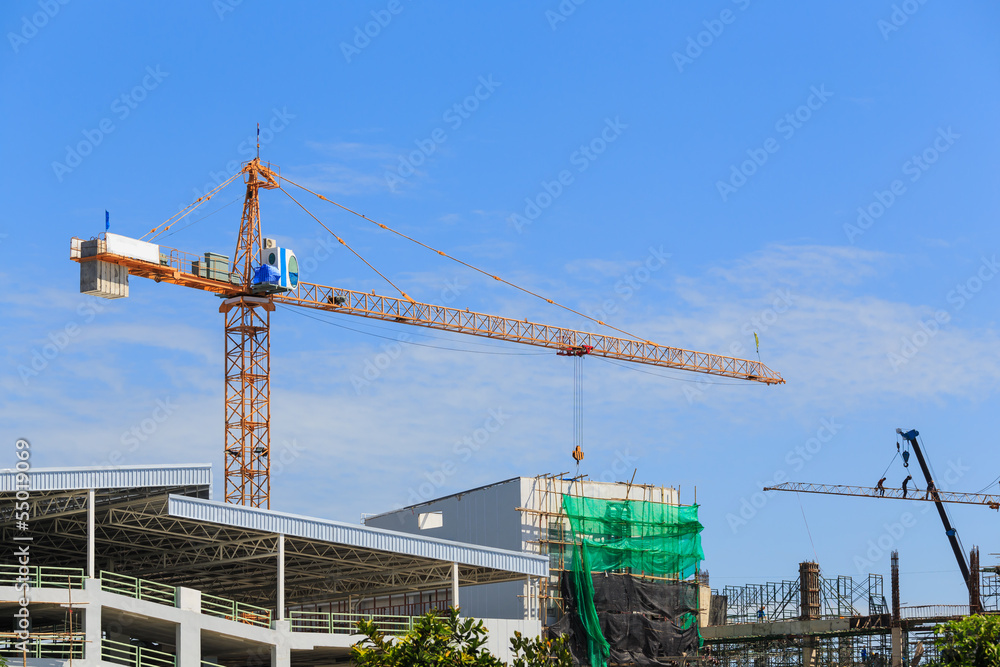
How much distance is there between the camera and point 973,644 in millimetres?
34406

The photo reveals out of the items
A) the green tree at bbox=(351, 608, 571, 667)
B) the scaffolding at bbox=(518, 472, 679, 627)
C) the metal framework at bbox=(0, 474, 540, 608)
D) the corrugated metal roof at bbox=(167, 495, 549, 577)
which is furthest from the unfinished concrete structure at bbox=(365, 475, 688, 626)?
the green tree at bbox=(351, 608, 571, 667)

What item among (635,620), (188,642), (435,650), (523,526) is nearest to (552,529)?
(523,526)

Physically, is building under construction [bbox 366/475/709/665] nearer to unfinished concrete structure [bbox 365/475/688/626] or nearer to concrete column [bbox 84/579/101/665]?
unfinished concrete structure [bbox 365/475/688/626]

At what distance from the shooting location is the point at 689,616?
67875mm

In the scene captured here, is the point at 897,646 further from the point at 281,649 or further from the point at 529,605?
the point at 281,649

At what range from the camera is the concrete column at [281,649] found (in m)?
44.3

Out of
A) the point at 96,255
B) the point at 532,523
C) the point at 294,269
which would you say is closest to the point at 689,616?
the point at 532,523

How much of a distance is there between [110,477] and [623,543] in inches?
1269

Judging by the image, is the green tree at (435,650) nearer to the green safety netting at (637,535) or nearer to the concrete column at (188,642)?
the concrete column at (188,642)

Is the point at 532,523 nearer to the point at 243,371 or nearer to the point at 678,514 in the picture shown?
the point at 678,514

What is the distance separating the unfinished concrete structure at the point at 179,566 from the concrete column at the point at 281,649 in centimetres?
4

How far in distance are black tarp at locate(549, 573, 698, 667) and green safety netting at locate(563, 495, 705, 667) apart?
→ 502 millimetres

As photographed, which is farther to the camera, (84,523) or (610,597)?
(610,597)

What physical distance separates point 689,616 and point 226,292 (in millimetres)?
37895
